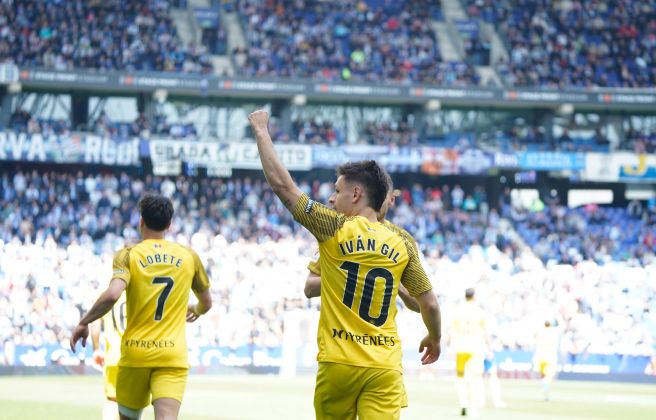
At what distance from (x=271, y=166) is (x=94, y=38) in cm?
4081

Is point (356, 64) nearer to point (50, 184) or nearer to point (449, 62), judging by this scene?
point (449, 62)

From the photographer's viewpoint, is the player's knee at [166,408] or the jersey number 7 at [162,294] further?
the jersey number 7 at [162,294]

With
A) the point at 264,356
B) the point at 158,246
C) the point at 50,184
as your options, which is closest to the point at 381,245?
the point at 158,246

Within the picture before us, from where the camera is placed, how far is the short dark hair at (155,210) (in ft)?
28.4

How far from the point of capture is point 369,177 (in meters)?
6.70

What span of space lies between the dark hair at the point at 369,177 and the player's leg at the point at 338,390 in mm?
985

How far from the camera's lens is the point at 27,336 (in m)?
30.4

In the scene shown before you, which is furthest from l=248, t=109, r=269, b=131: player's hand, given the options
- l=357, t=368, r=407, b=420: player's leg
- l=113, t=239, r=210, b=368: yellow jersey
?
l=113, t=239, r=210, b=368: yellow jersey

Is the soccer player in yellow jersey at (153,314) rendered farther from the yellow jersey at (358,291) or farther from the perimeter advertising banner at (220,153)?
the perimeter advertising banner at (220,153)

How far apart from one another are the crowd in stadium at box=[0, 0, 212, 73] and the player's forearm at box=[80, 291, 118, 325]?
1453 inches

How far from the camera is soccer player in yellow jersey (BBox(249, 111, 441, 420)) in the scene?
6688mm

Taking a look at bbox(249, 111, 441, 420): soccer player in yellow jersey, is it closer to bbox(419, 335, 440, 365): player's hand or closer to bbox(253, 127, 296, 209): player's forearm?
bbox(253, 127, 296, 209): player's forearm

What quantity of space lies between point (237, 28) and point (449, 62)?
30.5 feet

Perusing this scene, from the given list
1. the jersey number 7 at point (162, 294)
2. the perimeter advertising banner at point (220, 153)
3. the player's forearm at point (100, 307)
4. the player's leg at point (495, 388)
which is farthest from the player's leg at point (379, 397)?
the perimeter advertising banner at point (220, 153)
